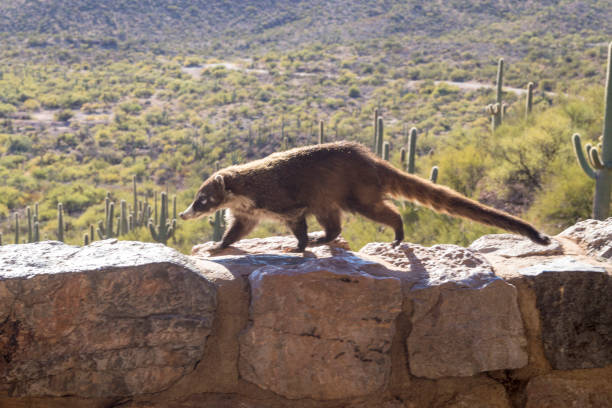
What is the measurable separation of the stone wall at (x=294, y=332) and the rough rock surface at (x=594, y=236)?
0.62 ft

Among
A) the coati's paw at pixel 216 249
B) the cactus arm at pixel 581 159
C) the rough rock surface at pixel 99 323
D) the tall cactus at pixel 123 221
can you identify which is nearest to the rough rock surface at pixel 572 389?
the rough rock surface at pixel 99 323

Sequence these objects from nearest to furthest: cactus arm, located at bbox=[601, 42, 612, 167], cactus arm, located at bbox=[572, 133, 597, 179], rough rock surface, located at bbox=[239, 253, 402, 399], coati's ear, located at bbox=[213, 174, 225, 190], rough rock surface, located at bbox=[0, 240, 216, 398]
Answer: rough rock surface, located at bbox=[0, 240, 216, 398] → rough rock surface, located at bbox=[239, 253, 402, 399] → coati's ear, located at bbox=[213, 174, 225, 190] → cactus arm, located at bbox=[601, 42, 612, 167] → cactus arm, located at bbox=[572, 133, 597, 179]

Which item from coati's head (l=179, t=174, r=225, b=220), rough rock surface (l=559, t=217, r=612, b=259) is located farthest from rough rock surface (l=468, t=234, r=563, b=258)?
coati's head (l=179, t=174, r=225, b=220)

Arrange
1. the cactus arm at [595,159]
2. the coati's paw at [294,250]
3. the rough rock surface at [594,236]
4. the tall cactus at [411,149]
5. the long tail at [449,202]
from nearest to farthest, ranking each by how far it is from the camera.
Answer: the rough rock surface at [594,236] < the long tail at [449,202] < the coati's paw at [294,250] < the cactus arm at [595,159] < the tall cactus at [411,149]

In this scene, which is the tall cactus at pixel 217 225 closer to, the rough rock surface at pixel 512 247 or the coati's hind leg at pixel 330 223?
the coati's hind leg at pixel 330 223

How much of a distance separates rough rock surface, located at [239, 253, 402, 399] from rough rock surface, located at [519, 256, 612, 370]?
2.85 feet

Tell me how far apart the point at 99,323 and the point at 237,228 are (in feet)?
6.60

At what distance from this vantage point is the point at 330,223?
199 inches

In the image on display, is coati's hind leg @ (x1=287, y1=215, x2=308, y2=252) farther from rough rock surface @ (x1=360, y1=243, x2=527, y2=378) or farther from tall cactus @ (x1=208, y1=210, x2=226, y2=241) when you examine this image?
tall cactus @ (x1=208, y1=210, x2=226, y2=241)

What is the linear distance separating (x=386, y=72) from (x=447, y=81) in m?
4.97

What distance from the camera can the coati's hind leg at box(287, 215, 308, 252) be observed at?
15.6 feet

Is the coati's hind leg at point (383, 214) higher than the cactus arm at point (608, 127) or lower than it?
lower

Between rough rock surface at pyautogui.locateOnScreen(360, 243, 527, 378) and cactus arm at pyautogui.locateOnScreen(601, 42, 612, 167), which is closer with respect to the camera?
rough rock surface at pyautogui.locateOnScreen(360, 243, 527, 378)

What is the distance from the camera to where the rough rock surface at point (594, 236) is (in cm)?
393
